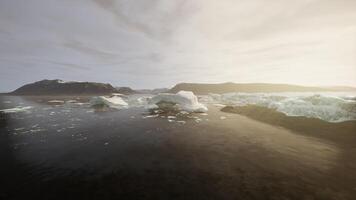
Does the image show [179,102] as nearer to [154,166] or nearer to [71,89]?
[154,166]

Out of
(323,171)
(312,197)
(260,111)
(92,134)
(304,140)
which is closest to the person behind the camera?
(312,197)

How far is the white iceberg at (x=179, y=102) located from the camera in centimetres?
3928

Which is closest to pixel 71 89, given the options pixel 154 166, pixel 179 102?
pixel 179 102

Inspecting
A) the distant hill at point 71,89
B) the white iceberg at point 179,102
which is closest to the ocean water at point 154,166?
the white iceberg at point 179,102

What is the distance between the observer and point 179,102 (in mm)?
40500

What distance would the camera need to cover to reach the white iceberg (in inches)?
1546

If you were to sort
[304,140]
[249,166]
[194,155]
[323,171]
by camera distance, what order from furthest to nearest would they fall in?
[304,140]
[194,155]
[249,166]
[323,171]

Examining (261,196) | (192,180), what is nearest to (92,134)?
(192,180)

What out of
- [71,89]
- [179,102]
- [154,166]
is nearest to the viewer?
[154,166]

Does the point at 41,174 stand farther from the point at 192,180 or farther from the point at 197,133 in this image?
the point at 197,133

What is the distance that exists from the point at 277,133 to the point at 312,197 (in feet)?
42.8

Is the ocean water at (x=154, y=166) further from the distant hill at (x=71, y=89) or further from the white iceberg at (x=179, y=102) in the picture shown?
the distant hill at (x=71, y=89)

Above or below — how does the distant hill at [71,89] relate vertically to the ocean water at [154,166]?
above

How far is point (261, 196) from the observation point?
7891mm
